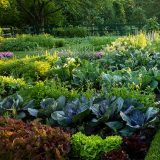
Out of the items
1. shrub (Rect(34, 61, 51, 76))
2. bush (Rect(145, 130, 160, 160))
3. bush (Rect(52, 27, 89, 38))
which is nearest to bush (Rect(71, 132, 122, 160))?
bush (Rect(145, 130, 160, 160))

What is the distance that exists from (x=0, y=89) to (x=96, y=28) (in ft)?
98.7

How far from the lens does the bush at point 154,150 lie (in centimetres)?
565

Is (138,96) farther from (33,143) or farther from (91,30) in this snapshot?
(91,30)

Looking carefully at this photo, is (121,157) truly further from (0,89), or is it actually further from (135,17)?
(135,17)

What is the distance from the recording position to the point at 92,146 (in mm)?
6031

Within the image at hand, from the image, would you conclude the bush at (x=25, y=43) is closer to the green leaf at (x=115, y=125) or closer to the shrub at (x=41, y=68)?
the shrub at (x=41, y=68)

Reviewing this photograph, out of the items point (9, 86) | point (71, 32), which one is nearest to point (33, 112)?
point (9, 86)

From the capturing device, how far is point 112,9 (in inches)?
1838

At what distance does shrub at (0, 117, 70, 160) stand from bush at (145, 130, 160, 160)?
1001mm

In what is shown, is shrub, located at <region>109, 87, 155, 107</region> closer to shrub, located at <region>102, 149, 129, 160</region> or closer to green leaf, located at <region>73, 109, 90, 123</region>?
green leaf, located at <region>73, 109, 90, 123</region>

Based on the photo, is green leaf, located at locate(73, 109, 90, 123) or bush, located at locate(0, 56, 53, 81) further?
bush, located at locate(0, 56, 53, 81)

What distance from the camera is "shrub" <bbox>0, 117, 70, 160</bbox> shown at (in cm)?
568

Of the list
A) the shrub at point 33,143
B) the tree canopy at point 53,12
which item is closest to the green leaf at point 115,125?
the shrub at point 33,143

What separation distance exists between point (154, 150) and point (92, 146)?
772mm
